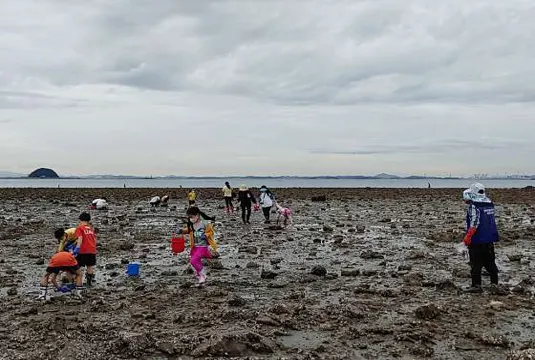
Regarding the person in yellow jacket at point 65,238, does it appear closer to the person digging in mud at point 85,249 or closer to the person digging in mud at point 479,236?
the person digging in mud at point 85,249

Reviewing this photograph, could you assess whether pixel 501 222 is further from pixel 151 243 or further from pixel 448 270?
pixel 151 243

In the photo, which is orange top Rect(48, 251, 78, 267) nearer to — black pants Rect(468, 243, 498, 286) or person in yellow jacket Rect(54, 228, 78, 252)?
person in yellow jacket Rect(54, 228, 78, 252)

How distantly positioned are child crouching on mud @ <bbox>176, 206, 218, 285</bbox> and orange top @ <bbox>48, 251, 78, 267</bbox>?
2503mm

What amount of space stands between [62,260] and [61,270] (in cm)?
20

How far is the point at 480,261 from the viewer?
1183cm

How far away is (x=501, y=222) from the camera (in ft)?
90.6

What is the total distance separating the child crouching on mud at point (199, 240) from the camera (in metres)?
12.3

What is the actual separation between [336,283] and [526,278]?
441 centimetres

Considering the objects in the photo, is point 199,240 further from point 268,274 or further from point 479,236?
point 479,236

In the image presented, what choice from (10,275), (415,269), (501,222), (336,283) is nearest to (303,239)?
(415,269)

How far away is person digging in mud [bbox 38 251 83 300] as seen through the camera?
1095 centimetres

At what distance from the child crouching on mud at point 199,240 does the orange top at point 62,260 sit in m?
2.50

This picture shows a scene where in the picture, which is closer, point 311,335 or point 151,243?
point 311,335

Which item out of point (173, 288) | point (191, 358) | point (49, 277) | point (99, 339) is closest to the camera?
point (191, 358)
